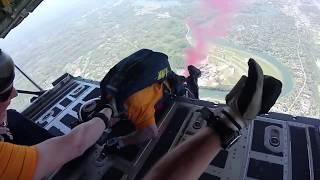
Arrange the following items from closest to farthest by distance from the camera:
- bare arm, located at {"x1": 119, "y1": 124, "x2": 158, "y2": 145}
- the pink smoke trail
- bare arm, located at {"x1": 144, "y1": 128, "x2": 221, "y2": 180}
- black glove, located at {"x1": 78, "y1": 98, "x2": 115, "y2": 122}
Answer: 1. bare arm, located at {"x1": 144, "y1": 128, "x2": 221, "y2": 180}
2. black glove, located at {"x1": 78, "y1": 98, "x2": 115, "y2": 122}
3. bare arm, located at {"x1": 119, "y1": 124, "x2": 158, "y2": 145}
4. the pink smoke trail

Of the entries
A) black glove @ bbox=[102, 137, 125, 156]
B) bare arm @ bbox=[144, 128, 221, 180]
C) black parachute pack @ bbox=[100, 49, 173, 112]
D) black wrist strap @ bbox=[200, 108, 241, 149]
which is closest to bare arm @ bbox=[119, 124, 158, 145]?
black glove @ bbox=[102, 137, 125, 156]

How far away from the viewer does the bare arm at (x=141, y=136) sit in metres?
2.53

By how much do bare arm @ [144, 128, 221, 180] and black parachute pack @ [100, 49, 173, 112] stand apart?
3.13 feet

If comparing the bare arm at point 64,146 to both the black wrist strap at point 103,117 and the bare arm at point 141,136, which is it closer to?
the black wrist strap at point 103,117

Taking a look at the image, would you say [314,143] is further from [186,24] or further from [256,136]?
[186,24]

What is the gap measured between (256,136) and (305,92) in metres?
27.4

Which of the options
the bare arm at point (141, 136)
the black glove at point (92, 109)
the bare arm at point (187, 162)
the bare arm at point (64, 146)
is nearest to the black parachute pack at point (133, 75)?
the black glove at point (92, 109)

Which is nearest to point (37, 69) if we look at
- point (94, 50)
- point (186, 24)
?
point (94, 50)

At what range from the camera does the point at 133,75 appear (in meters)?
2.41

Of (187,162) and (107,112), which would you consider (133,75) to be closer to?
(107,112)

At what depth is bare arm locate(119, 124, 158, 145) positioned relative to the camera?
2533 millimetres

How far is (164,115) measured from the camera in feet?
9.45

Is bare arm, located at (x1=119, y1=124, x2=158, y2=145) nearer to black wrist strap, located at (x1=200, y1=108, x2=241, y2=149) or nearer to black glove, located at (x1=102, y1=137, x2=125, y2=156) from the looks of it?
black glove, located at (x1=102, y1=137, x2=125, y2=156)

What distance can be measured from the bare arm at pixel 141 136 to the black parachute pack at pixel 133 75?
296 millimetres
